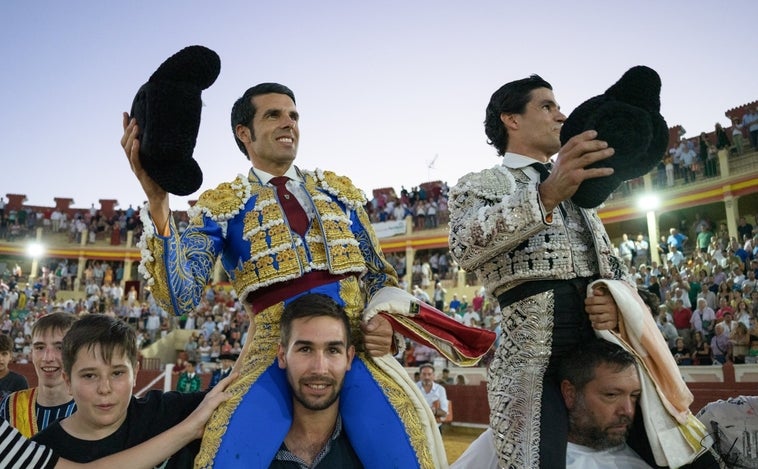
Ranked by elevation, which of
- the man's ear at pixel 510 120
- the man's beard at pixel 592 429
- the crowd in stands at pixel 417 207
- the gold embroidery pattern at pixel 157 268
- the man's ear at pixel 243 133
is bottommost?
the man's beard at pixel 592 429

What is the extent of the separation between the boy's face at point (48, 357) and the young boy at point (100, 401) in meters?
0.88

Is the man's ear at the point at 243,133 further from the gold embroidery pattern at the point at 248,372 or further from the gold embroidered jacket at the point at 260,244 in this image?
the gold embroidery pattern at the point at 248,372

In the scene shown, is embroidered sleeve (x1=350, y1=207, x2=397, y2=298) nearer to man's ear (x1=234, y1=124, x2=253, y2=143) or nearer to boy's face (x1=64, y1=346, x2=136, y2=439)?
man's ear (x1=234, y1=124, x2=253, y2=143)

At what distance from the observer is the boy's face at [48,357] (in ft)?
9.56

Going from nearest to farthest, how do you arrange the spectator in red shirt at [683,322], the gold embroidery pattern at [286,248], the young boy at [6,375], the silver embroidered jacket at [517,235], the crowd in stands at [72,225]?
the silver embroidered jacket at [517,235] → the gold embroidery pattern at [286,248] → the young boy at [6,375] → the spectator in red shirt at [683,322] → the crowd in stands at [72,225]

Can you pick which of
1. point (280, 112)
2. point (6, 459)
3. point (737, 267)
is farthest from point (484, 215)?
point (737, 267)

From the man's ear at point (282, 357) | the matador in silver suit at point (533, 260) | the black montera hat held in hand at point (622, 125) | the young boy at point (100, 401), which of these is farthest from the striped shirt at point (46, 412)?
the black montera hat held in hand at point (622, 125)

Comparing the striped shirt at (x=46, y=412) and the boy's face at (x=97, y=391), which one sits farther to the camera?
the striped shirt at (x=46, y=412)

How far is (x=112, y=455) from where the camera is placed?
1.94 meters

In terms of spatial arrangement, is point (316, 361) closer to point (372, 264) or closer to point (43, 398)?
point (372, 264)

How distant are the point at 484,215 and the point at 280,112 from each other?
2.96 feet

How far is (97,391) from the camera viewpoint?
6.77ft

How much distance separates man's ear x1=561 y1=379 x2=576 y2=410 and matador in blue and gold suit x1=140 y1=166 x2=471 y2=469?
41cm

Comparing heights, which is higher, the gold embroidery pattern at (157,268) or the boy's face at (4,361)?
the gold embroidery pattern at (157,268)
